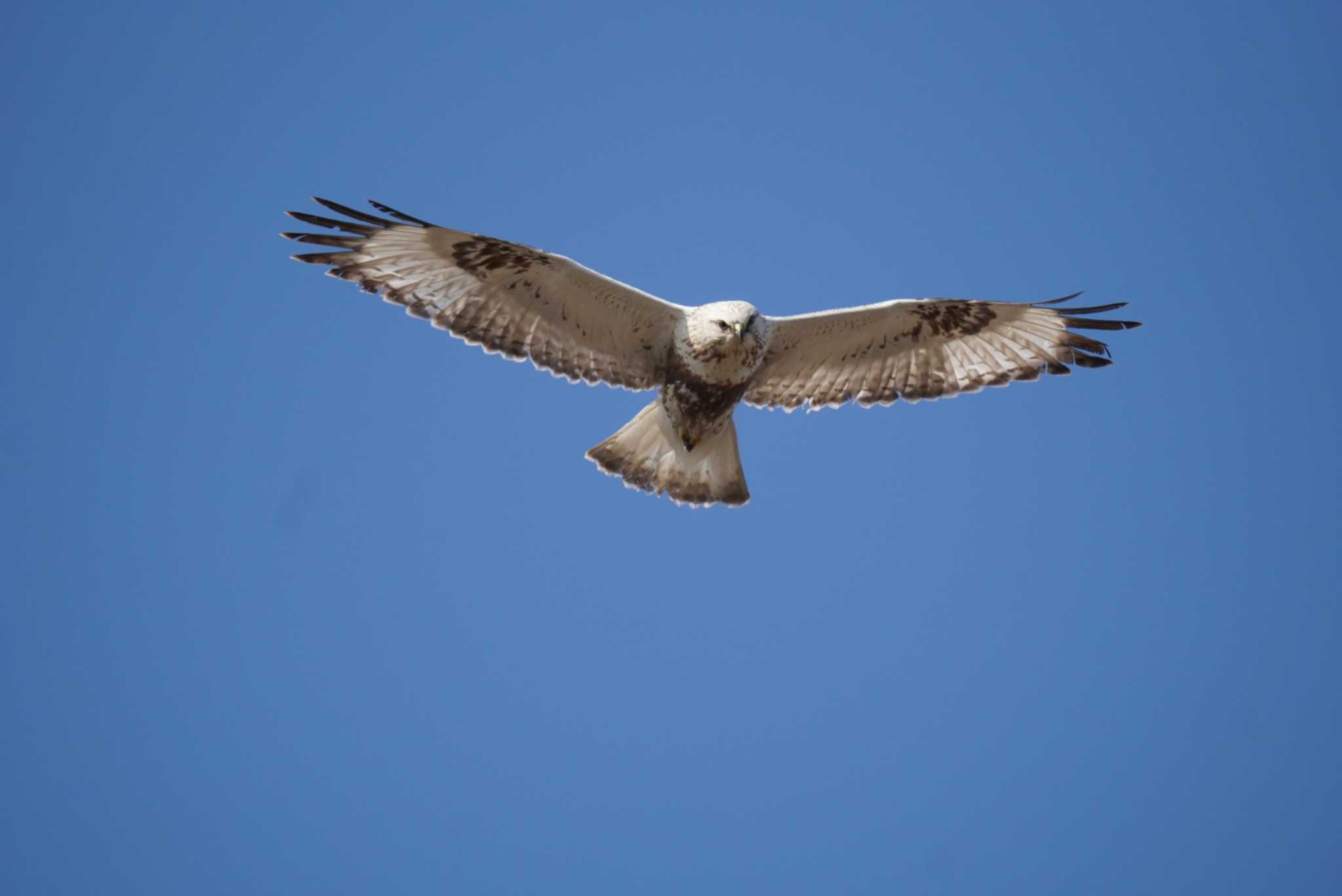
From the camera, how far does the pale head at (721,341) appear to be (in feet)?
27.2

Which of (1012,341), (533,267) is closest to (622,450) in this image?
(533,267)

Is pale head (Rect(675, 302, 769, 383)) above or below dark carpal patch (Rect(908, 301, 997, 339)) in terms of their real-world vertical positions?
below

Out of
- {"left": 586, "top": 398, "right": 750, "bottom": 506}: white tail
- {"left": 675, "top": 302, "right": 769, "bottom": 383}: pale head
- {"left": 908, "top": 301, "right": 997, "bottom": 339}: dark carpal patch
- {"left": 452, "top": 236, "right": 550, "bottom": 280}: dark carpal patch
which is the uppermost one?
{"left": 908, "top": 301, "right": 997, "bottom": 339}: dark carpal patch

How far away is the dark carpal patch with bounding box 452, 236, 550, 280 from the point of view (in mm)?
8242

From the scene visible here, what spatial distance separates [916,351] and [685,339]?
5.92ft

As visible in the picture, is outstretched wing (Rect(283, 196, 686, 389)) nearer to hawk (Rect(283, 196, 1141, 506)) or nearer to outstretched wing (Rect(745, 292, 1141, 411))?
hawk (Rect(283, 196, 1141, 506))

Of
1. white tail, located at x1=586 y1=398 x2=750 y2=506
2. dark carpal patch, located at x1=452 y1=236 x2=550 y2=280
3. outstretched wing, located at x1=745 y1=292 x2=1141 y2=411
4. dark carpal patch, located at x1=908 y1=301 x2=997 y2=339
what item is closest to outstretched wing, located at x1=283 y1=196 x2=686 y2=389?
dark carpal patch, located at x1=452 y1=236 x2=550 y2=280

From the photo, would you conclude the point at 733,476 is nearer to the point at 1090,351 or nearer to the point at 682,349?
the point at 682,349

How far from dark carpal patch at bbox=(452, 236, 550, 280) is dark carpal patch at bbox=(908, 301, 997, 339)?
8.68 ft

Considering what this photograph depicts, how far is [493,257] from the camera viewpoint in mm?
8328

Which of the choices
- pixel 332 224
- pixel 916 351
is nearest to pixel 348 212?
pixel 332 224

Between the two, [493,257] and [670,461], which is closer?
[493,257]

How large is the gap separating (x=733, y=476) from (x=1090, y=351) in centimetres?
263

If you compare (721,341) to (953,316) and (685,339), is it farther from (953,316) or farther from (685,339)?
(953,316)
